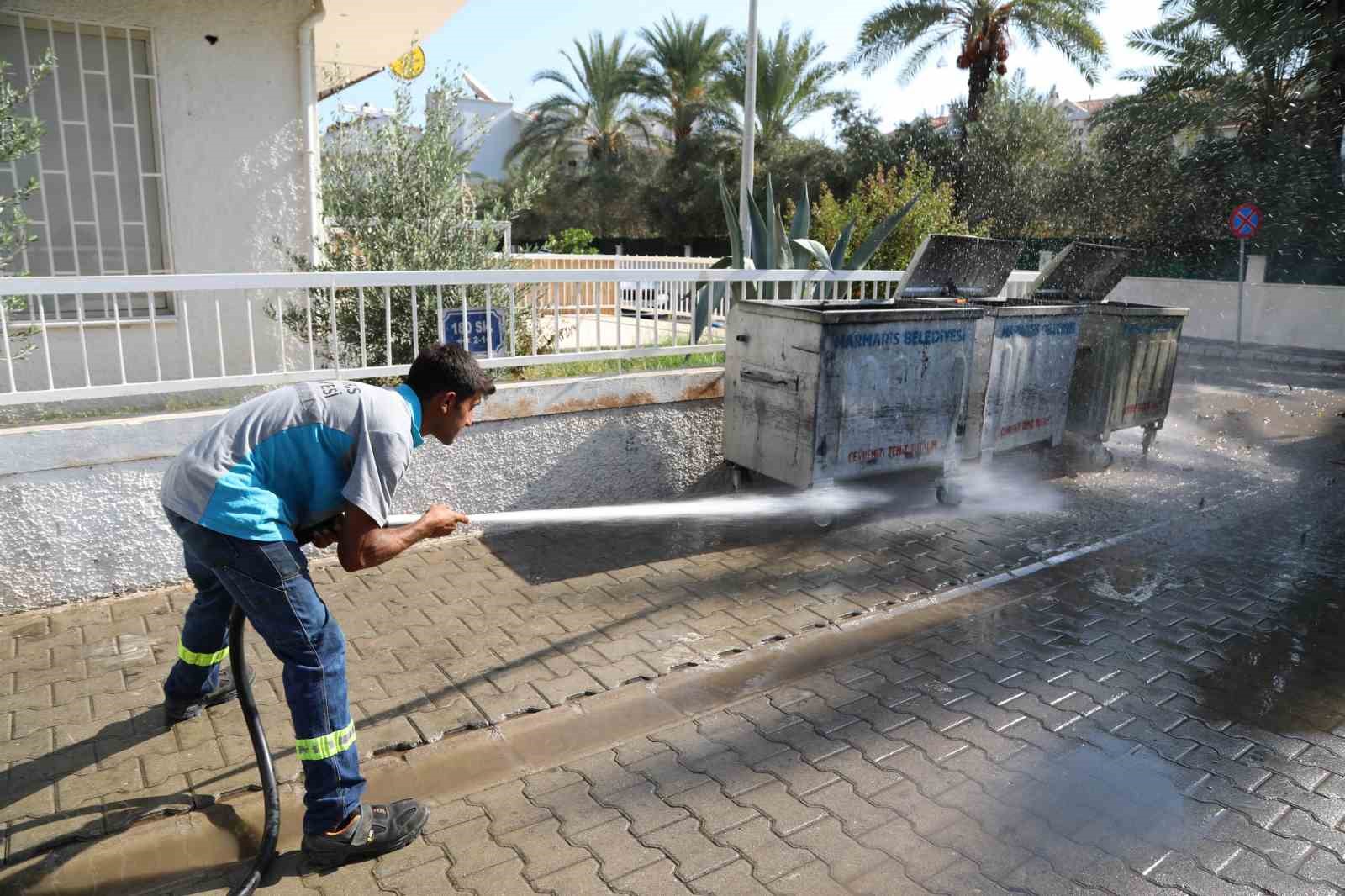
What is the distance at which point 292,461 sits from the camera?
9.16 ft

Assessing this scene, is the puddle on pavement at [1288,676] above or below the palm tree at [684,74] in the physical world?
below

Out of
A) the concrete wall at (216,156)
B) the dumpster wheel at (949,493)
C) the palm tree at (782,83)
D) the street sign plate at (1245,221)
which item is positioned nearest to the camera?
the concrete wall at (216,156)

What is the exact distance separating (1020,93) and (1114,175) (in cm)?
493

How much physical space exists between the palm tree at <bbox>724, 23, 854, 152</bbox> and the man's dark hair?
91.8ft

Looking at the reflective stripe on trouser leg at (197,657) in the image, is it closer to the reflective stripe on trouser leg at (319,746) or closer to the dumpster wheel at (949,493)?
the reflective stripe on trouser leg at (319,746)

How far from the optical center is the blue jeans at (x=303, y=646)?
108 inches

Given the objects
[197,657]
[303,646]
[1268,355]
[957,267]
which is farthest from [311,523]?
[1268,355]

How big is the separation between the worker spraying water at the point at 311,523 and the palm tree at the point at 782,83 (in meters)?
28.3

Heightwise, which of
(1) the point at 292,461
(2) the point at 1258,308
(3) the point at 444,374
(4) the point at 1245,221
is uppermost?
(4) the point at 1245,221

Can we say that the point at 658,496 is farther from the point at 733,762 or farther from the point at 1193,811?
the point at 1193,811

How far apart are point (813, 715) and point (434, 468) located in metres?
2.78

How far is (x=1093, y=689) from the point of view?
13.2ft

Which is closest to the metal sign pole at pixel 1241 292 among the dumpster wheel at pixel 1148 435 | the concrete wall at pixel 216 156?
the dumpster wheel at pixel 1148 435

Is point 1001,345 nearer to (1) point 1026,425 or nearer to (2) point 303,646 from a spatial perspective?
(1) point 1026,425
